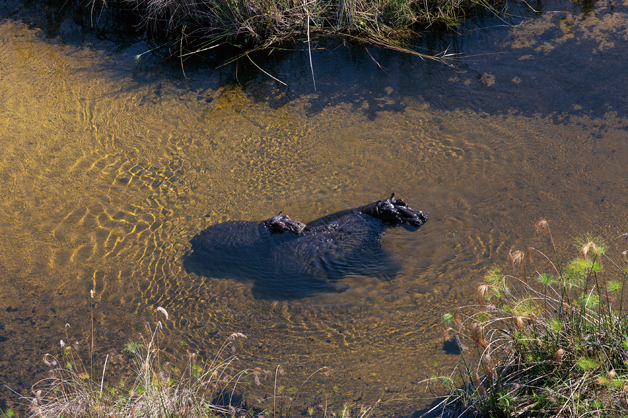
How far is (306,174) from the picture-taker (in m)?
5.48

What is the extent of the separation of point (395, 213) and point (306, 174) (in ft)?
4.23

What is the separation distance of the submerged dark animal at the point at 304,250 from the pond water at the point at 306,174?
0.13 metres

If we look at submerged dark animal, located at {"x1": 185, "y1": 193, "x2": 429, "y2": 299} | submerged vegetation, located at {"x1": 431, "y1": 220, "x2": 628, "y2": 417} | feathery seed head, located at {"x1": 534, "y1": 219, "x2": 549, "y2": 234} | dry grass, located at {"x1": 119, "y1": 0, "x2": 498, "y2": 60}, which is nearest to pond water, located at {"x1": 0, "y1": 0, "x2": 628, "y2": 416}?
submerged dark animal, located at {"x1": 185, "y1": 193, "x2": 429, "y2": 299}

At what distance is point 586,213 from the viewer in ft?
15.4

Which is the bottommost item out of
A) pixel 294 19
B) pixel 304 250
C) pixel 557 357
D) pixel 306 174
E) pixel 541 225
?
pixel 304 250

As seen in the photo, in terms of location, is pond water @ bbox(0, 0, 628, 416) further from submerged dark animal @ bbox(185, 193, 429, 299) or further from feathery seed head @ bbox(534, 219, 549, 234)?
feathery seed head @ bbox(534, 219, 549, 234)

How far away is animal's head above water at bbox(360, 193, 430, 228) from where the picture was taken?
4.61 m

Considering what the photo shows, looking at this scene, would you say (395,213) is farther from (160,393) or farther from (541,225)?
(160,393)

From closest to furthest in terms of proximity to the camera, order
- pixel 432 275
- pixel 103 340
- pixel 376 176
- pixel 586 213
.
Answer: pixel 103 340, pixel 432 275, pixel 586 213, pixel 376 176

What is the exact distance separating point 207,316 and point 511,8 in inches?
243

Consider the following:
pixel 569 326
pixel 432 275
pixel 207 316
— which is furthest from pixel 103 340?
pixel 569 326

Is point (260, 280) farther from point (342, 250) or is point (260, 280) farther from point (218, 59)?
point (218, 59)

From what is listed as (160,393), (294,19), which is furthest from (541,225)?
(294,19)

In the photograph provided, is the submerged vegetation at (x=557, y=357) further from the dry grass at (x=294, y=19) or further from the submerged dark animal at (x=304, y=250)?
the dry grass at (x=294, y=19)
